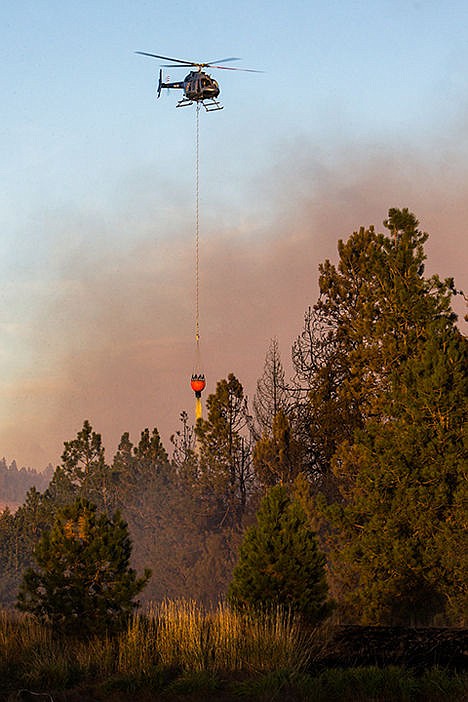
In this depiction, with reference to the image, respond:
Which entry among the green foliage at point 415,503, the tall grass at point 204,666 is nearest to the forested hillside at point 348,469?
the green foliage at point 415,503

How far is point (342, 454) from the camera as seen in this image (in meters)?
32.7

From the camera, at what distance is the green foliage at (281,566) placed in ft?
57.4

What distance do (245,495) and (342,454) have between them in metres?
16.9

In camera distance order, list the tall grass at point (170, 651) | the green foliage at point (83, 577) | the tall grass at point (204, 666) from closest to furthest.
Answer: the tall grass at point (204, 666), the tall grass at point (170, 651), the green foliage at point (83, 577)

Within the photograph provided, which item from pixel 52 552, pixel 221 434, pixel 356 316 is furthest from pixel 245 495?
pixel 52 552

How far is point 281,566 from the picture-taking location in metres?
17.6

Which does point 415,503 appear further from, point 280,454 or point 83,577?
point 280,454

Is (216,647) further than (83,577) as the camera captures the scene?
No

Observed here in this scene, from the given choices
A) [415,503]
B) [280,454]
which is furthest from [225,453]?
[415,503]

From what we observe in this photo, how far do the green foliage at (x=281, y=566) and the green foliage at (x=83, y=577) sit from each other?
2245 millimetres

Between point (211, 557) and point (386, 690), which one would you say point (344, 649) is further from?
point (211, 557)

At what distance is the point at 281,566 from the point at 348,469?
1583 cm

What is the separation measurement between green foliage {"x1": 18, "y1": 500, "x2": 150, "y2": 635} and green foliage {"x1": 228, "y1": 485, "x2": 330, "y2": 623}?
7.37 ft

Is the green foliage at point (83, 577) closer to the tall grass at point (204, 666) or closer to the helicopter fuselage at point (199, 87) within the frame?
the tall grass at point (204, 666)
